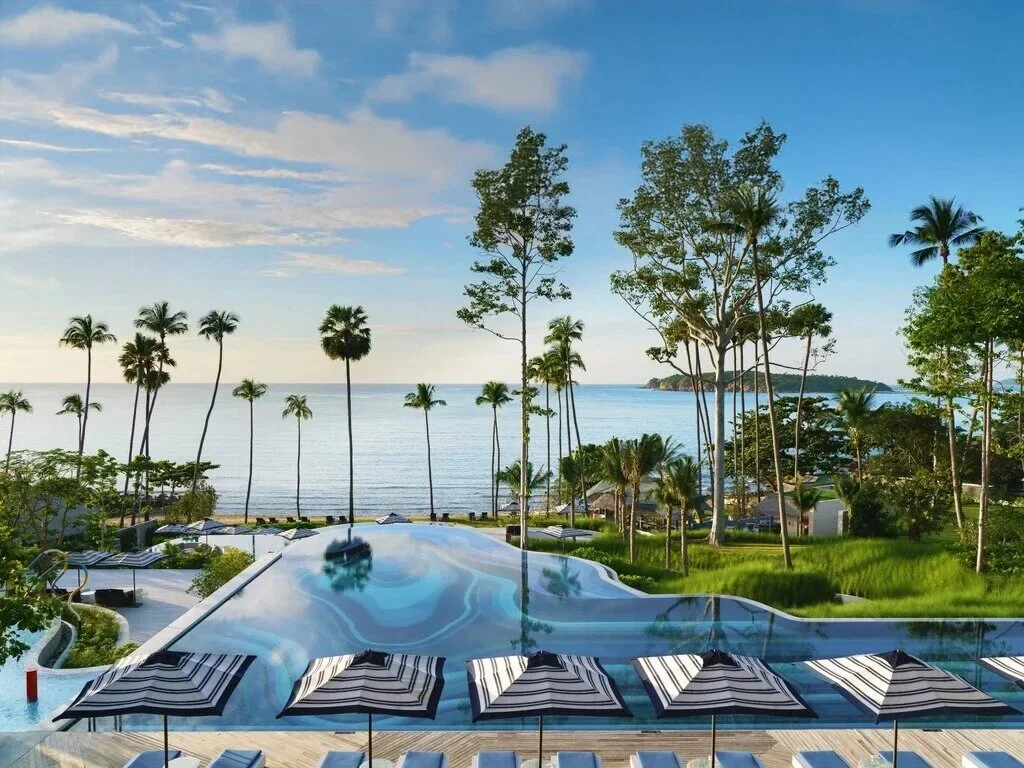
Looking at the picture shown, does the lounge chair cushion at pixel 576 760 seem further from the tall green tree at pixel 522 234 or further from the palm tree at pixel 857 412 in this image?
the palm tree at pixel 857 412

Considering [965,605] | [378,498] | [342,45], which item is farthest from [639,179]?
[378,498]

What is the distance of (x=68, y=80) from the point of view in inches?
771

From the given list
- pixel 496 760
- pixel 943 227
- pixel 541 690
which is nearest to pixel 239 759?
pixel 496 760

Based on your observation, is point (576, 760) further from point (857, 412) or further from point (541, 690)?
point (857, 412)

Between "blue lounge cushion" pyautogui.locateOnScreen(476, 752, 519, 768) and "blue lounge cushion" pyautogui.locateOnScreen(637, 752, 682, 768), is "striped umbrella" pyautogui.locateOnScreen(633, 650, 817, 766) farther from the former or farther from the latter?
"blue lounge cushion" pyautogui.locateOnScreen(476, 752, 519, 768)

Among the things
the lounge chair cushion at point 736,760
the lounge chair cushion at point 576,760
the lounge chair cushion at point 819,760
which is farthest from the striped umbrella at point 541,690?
the lounge chair cushion at point 819,760

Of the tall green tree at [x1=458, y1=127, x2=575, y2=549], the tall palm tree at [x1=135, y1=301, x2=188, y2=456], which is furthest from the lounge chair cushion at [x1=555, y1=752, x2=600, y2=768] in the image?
the tall palm tree at [x1=135, y1=301, x2=188, y2=456]

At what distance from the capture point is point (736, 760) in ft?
25.9

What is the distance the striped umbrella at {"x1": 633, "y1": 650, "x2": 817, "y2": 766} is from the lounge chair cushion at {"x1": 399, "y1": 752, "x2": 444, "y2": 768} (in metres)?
2.33

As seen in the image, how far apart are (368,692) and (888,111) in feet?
92.6

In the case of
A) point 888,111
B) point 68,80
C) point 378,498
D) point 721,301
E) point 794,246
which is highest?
point 888,111

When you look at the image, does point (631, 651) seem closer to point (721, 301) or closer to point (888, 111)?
point (721, 301)

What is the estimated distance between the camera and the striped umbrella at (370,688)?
23.6 feet

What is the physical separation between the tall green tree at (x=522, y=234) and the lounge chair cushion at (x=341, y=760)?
18.8 m
